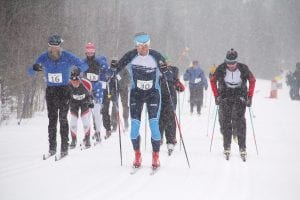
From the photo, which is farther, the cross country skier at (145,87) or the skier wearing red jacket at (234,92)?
the skier wearing red jacket at (234,92)

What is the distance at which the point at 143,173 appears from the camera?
279 inches

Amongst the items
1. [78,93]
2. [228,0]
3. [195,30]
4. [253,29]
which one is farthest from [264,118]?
[228,0]

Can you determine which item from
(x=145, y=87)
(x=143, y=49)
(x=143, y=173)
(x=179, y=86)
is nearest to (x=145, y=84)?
(x=145, y=87)

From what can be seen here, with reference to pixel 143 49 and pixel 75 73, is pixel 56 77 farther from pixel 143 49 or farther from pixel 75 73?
pixel 143 49

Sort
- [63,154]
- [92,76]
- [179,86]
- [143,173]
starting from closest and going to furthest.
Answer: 1. [143,173]
2. [63,154]
3. [179,86]
4. [92,76]

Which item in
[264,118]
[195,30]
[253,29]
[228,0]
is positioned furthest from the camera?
[228,0]

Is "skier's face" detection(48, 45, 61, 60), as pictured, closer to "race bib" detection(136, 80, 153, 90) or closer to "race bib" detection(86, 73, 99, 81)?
"race bib" detection(136, 80, 153, 90)

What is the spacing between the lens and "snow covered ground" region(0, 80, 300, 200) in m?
5.88

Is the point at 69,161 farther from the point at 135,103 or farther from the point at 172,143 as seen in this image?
the point at 172,143

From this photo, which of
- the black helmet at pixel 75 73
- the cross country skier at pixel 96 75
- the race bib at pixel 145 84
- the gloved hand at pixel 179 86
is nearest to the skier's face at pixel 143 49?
the race bib at pixel 145 84

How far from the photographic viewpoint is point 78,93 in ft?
30.5

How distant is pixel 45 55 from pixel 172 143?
3263mm

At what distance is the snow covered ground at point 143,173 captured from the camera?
19.3ft

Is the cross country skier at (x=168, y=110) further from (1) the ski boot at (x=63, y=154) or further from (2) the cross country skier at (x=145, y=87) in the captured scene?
(1) the ski boot at (x=63, y=154)
